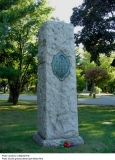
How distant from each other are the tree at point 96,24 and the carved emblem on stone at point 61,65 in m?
9.16

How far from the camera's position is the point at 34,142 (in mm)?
5777

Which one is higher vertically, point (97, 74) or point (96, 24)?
point (96, 24)

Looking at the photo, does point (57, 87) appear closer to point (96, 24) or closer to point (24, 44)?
point (96, 24)

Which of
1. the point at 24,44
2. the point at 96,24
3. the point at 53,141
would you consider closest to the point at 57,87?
the point at 53,141

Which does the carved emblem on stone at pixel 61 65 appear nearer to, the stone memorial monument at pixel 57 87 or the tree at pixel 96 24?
the stone memorial monument at pixel 57 87

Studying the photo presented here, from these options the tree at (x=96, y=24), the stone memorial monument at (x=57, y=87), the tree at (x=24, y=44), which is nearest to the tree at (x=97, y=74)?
the tree at (x=24, y=44)

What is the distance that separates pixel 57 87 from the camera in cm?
555

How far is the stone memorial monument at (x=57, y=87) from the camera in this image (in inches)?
215

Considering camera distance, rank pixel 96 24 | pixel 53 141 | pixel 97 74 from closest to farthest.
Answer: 1. pixel 53 141
2. pixel 96 24
3. pixel 97 74

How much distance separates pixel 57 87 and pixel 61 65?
0.54 meters

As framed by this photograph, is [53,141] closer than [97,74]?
Yes

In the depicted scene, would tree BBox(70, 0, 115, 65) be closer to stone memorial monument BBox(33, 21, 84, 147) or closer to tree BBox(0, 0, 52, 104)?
tree BBox(0, 0, 52, 104)

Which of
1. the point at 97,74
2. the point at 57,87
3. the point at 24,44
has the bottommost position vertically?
the point at 57,87

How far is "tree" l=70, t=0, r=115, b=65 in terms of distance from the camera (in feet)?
46.6
